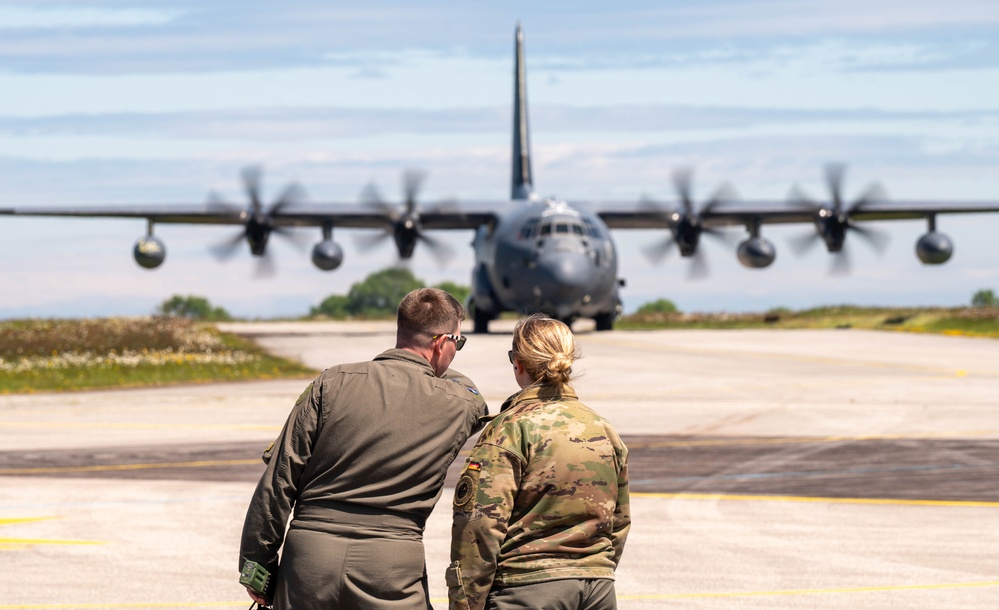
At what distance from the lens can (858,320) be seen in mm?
57281

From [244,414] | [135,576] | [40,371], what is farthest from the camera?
[40,371]

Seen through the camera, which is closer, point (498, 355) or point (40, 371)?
point (40, 371)

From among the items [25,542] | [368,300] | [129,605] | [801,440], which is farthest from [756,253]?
[368,300]

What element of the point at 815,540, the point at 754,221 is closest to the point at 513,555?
the point at 815,540

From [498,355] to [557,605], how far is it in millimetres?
28240

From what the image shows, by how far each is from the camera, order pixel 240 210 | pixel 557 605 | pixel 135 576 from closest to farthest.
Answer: pixel 557 605, pixel 135 576, pixel 240 210

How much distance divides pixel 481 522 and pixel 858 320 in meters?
55.3

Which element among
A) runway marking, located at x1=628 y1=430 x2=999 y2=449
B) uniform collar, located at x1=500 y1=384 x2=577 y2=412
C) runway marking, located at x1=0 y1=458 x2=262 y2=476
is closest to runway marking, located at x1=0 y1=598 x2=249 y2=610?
uniform collar, located at x1=500 y1=384 x2=577 y2=412

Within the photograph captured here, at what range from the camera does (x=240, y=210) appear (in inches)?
1773

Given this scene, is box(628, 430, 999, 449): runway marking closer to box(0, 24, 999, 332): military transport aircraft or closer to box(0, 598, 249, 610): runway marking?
box(0, 598, 249, 610): runway marking

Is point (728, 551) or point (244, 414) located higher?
point (728, 551)

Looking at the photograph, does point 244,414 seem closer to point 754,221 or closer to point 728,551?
point 728,551

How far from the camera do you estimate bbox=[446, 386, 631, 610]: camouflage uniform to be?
435 centimetres

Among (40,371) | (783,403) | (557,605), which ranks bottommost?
(40,371)
